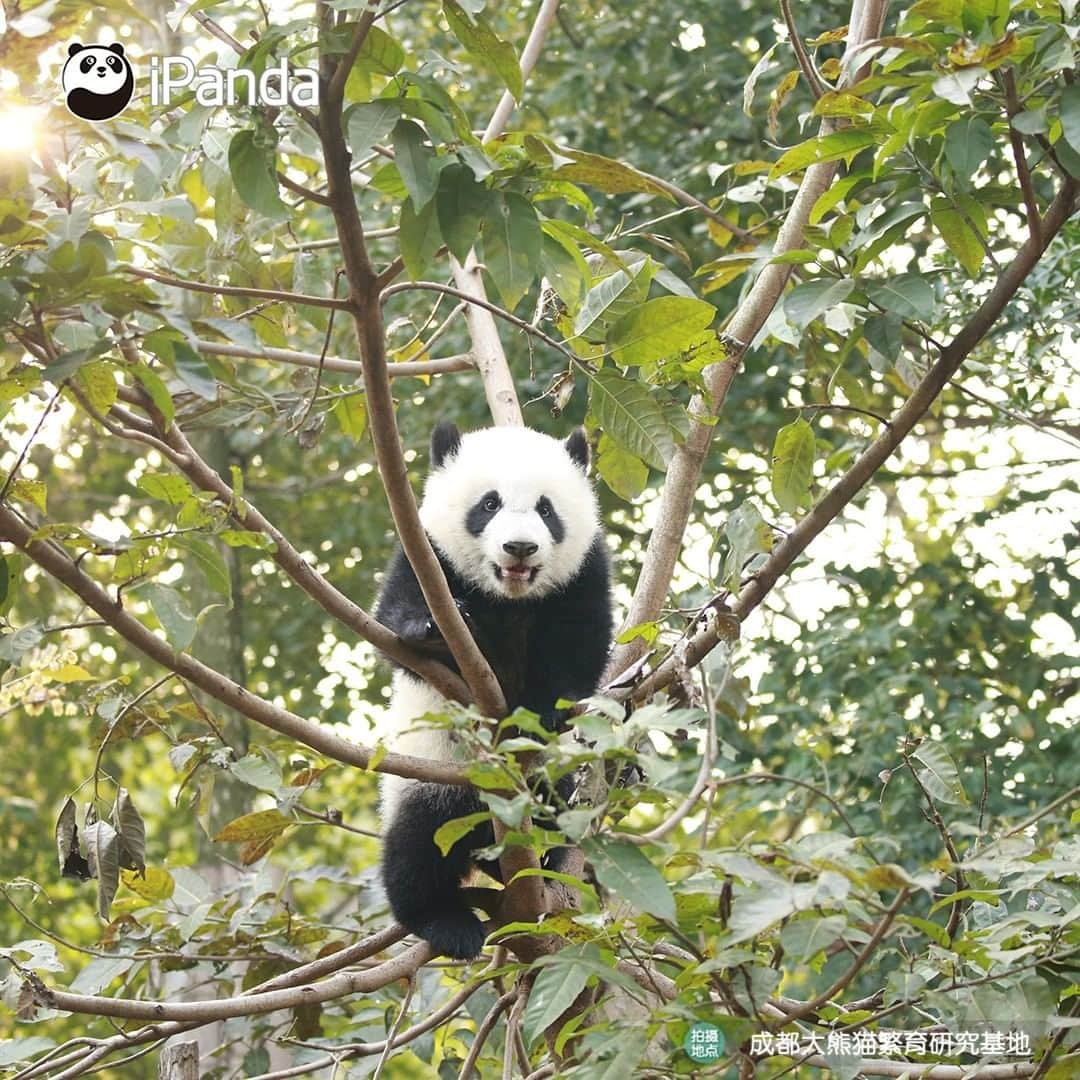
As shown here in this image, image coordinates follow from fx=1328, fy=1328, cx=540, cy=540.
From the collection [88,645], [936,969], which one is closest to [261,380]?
[88,645]

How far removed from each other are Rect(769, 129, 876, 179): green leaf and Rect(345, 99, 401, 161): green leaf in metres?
0.91

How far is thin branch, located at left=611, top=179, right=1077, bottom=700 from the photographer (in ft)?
8.82

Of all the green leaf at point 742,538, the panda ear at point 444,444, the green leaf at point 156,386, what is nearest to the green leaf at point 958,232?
the green leaf at point 742,538

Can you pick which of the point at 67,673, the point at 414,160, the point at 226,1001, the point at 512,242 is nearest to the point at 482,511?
the point at 67,673

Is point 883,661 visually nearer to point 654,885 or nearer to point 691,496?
point 691,496

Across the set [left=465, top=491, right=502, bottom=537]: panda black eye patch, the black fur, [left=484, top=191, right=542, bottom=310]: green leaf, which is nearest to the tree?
[left=484, top=191, right=542, bottom=310]: green leaf

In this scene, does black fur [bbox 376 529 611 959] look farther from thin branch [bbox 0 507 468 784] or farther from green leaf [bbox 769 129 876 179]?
green leaf [bbox 769 129 876 179]

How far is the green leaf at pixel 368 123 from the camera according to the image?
201 cm

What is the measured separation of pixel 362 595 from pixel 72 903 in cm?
389

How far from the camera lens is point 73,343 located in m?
2.12

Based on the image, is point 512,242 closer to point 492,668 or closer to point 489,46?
point 489,46

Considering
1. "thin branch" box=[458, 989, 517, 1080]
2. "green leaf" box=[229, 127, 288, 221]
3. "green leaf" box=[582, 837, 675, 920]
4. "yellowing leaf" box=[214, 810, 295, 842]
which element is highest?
"green leaf" box=[229, 127, 288, 221]

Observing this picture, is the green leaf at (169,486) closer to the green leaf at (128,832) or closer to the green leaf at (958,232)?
the green leaf at (128,832)

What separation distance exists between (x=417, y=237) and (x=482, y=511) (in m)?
1.92
